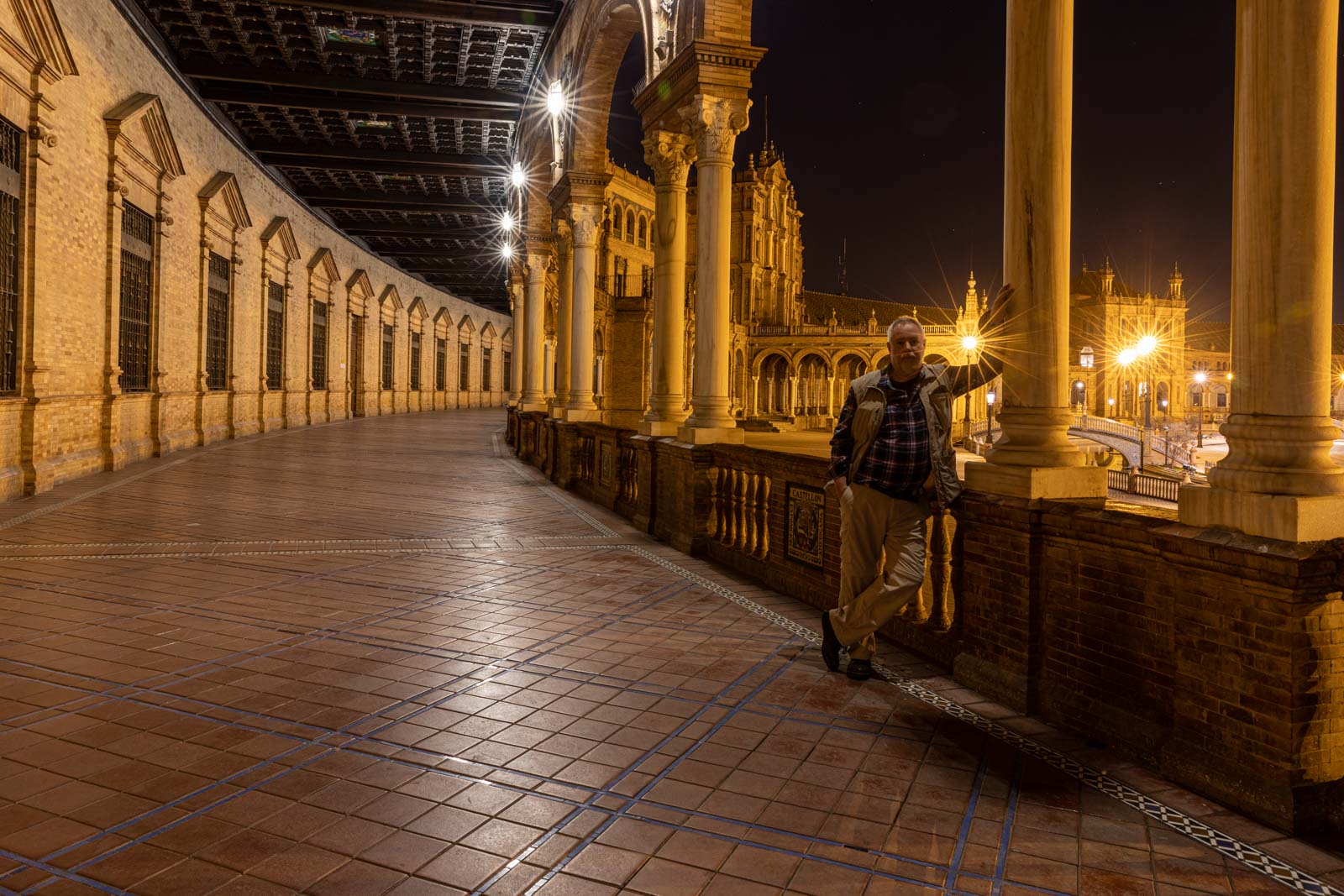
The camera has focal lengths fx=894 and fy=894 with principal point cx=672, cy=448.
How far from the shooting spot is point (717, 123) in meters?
9.27

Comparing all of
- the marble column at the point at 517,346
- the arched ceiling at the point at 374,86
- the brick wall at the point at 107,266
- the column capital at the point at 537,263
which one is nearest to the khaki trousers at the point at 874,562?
the brick wall at the point at 107,266

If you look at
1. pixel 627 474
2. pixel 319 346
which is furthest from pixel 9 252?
pixel 319 346

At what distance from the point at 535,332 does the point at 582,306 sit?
6928mm

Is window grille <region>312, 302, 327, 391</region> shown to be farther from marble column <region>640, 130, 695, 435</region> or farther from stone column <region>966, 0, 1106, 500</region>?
stone column <region>966, 0, 1106, 500</region>

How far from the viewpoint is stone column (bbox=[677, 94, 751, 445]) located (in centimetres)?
923

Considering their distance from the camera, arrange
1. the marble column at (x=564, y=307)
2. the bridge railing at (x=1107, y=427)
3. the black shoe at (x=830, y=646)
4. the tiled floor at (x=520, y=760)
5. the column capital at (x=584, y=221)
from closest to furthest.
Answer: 1. the tiled floor at (x=520, y=760)
2. the black shoe at (x=830, y=646)
3. the column capital at (x=584, y=221)
4. the marble column at (x=564, y=307)
5. the bridge railing at (x=1107, y=427)

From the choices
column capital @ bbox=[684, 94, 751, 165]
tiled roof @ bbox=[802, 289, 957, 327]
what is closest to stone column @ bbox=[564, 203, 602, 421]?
column capital @ bbox=[684, 94, 751, 165]

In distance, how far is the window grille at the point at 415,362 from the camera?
44781 millimetres

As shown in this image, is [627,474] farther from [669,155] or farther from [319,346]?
[319,346]

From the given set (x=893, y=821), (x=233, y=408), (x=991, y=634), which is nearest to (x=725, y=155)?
(x=991, y=634)

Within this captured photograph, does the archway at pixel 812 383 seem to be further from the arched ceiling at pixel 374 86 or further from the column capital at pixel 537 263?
the column capital at pixel 537 263

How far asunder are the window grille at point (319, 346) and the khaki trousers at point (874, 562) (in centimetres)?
2967

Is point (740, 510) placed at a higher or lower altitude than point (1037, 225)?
lower

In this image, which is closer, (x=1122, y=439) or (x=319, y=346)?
(x=319, y=346)
